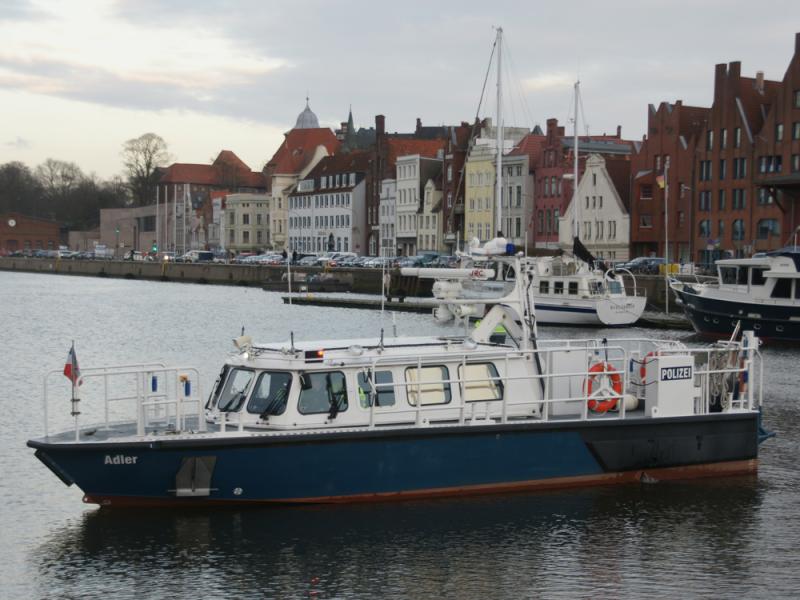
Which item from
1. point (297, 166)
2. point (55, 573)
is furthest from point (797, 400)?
point (297, 166)

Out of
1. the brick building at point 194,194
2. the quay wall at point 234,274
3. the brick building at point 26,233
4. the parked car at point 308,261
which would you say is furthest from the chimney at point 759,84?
the brick building at point 26,233

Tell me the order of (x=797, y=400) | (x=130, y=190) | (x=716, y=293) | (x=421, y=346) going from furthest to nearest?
(x=130, y=190)
(x=716, y=293)
(x=797, y=400)
(x=421, y=346)

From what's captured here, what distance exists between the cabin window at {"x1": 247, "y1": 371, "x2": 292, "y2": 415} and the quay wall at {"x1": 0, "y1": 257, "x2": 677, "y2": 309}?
51.4 meters

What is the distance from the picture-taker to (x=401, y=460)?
1994 centimetres

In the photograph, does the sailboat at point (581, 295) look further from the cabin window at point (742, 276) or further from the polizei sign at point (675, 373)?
the polizei sign at point (675, 373)

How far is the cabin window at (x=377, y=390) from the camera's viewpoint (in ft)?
65.2

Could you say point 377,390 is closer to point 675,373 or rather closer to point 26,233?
point 675,373

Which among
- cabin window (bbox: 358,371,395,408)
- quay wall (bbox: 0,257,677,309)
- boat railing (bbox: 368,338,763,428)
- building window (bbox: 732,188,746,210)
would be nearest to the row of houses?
building window (bbox: 732,188,746,210)

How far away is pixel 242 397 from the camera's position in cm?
1973

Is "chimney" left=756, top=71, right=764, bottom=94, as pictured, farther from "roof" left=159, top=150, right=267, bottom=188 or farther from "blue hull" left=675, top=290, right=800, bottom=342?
"roof" left=159, top=150, right=267, bottom=188

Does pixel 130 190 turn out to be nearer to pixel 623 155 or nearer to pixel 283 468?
pixel 623 155

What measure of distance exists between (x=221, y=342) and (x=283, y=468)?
34951 millimetres

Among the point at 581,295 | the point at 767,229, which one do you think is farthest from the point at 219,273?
the point at 581,295

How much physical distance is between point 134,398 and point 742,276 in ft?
125
